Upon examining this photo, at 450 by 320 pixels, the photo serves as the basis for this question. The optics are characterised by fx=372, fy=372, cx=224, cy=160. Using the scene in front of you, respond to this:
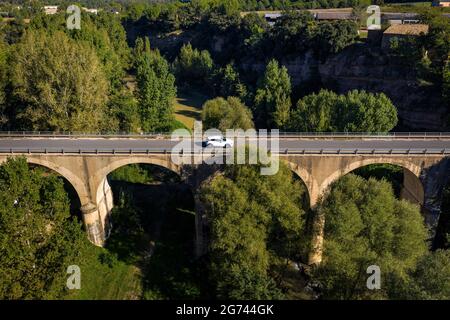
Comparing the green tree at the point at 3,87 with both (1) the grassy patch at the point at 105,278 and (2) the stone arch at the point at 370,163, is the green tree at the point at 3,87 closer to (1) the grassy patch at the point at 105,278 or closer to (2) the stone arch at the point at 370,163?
(1) the grassy patch at the point at 105,278

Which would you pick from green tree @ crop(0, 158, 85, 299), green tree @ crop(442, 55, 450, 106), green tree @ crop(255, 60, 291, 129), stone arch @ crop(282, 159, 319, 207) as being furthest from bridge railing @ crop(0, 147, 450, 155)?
green tree @ crop(255, 60, 291, 129)

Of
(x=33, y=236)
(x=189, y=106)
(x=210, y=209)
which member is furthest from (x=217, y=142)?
(x=189, y=106)

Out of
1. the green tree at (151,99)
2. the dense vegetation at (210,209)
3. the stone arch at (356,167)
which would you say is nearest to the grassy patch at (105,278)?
the dense vegetation at (210,209)

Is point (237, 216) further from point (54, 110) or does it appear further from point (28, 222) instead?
point (54, 110)

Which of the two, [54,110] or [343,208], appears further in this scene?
[54,110]

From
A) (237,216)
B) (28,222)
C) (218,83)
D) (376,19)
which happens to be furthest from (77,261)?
(376,19)
